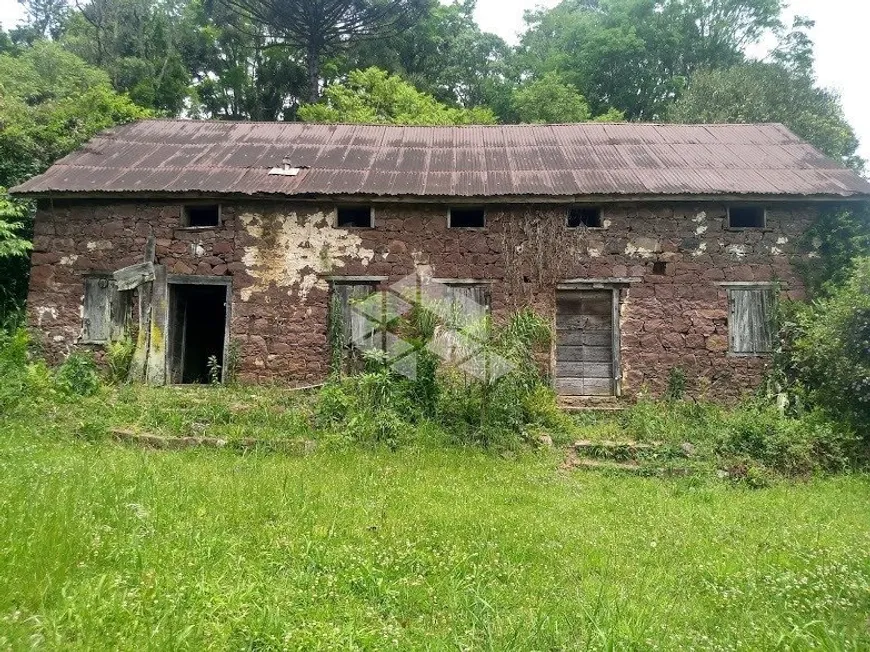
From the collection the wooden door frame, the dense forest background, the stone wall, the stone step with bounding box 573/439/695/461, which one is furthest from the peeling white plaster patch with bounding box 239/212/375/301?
the dense forest background

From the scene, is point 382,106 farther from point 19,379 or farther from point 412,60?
point 19,379

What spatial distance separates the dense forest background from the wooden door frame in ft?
37.2

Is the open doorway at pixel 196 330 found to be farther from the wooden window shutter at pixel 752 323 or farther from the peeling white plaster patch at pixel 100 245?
the wooden window shutter at pixel 752 323

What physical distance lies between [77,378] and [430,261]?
5762 mm

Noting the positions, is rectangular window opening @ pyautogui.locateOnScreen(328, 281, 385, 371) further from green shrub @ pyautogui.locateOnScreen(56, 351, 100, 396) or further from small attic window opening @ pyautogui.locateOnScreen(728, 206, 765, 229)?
small attic window opening @ pyautogui.locateOnScreen(728, 206, 765, 229)

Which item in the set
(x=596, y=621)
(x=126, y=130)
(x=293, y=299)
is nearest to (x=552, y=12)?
(x=126, y=130)

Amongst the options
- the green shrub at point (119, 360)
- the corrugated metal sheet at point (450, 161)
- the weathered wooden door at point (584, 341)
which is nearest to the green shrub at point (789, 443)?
the weathered wooden door at point (584, 341)

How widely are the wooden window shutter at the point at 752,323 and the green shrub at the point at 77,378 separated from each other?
33.4ft

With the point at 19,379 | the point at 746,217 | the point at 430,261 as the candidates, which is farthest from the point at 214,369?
the point at 746,217

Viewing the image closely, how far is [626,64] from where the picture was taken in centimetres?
2488

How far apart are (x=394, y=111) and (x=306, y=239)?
11.8 meters

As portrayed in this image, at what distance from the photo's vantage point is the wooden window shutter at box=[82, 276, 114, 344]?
9789 mm

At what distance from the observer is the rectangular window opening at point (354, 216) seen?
9961mm

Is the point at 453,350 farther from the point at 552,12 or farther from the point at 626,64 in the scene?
the point at 552,12
